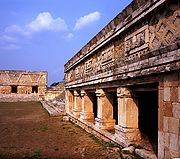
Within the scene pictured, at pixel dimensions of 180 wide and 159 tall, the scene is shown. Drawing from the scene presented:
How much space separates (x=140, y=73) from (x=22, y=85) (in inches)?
1266

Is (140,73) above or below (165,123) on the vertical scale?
above

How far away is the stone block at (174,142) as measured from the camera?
3754 mm

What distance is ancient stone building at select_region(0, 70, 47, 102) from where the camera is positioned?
112ft

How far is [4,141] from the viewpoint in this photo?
8.10m

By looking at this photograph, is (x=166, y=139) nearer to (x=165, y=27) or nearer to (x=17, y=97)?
(x=165, y=27)

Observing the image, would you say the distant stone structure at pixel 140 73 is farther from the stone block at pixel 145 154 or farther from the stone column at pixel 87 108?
the stone column at pixel 87 108

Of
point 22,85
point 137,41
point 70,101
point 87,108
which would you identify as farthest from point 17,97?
point 137,41

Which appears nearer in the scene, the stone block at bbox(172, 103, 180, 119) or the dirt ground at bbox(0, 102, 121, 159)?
the stone block at bbox(172, 103, 180, 119)

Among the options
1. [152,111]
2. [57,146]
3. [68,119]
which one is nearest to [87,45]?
[152,111]

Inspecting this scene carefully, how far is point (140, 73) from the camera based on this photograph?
15.7 feet

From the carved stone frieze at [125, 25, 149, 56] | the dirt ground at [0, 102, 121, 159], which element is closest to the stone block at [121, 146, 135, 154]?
the dirt ground at [0, 102, 121, 159]

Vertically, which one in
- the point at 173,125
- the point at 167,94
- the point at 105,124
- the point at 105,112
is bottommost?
the point at 105,124

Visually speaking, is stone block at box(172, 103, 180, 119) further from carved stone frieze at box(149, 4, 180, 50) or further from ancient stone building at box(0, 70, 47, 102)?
ancient stone building at box(0, 70, 47, 102)

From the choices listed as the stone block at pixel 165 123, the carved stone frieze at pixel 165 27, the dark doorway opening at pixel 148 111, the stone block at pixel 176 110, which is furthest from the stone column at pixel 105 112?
the stone block at pixel 176 110
